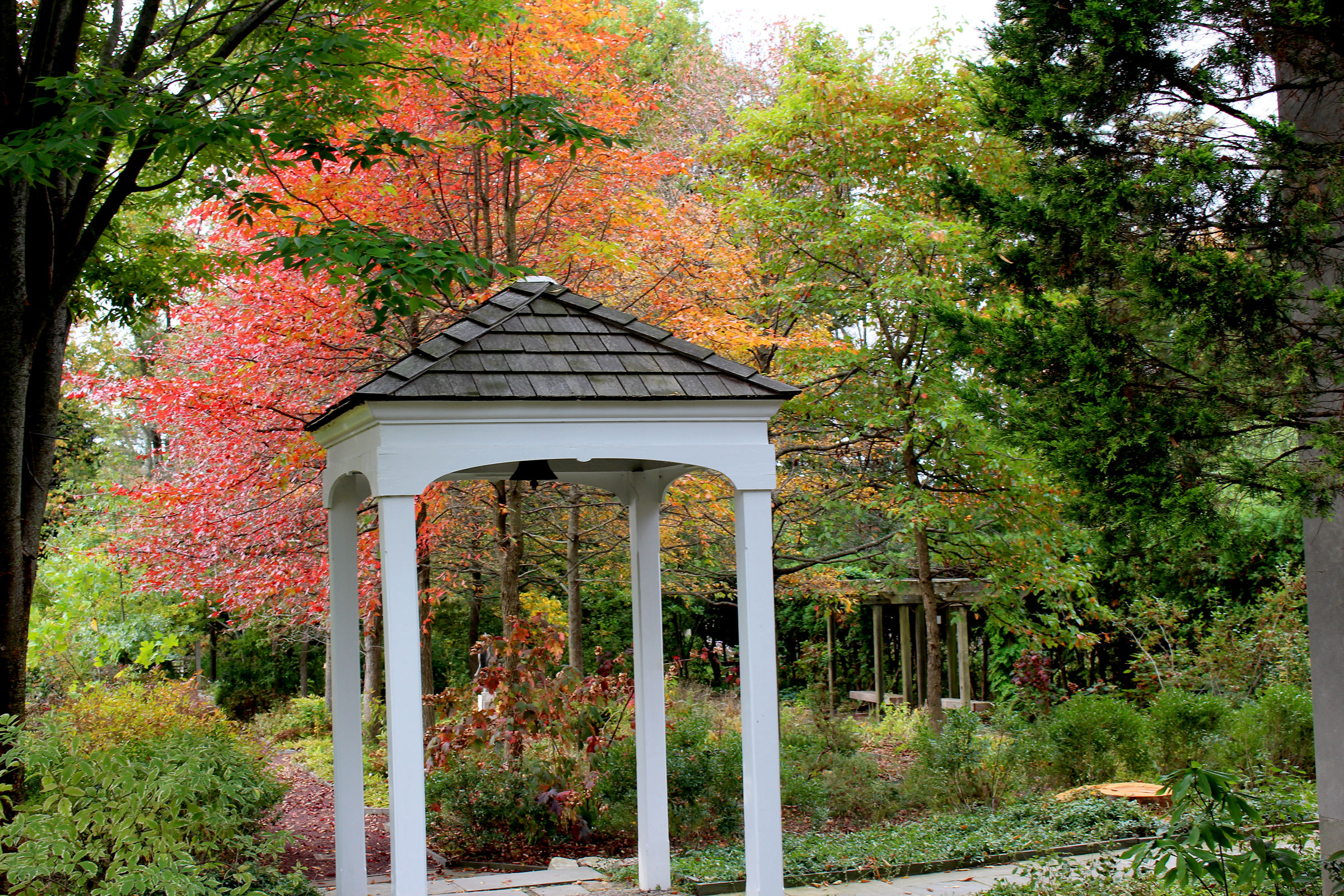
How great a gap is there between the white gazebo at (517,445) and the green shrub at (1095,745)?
472 centimetres

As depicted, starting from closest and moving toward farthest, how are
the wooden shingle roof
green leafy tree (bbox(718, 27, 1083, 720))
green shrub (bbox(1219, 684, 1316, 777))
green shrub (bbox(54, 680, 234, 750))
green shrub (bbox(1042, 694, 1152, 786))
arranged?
the wooden shingle roof, green shrub (bbox(54, 680, 234, 750)), green shrub (bbox(1219, 684, 1316, 777)), green shrub (bbox(1042, 694, 1152, 786)), green leafy tree (bbox(718, 27, 1083, 720))

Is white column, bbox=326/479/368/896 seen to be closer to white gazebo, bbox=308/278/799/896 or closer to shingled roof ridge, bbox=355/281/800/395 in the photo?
white gazebo, bbox=308/278/799/896

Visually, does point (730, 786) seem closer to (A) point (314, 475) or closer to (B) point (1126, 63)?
(A) point (314, 475)

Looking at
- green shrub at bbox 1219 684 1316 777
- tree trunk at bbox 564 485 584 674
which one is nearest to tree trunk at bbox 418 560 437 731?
tree trunk at bbox 564 485 584 674

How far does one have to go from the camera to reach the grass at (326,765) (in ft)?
31.8

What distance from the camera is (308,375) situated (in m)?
8.21

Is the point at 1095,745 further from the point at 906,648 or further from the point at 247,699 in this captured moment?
the point at 247,699

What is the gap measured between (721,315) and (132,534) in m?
6.71

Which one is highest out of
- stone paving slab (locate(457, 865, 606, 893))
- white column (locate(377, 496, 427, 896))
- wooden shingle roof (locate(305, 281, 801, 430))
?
wooden shingle roof (locate(305, 281, 801, 430))

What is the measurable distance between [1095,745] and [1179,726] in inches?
33.6

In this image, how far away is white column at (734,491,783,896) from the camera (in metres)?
4.60

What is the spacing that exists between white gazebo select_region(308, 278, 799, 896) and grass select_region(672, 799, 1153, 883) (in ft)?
5.45

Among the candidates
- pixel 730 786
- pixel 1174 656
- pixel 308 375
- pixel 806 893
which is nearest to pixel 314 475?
pixel 308 375

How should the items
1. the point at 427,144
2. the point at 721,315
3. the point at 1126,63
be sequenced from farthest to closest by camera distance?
the point at 721,315, the point at 427,144, the point at 1126,63
